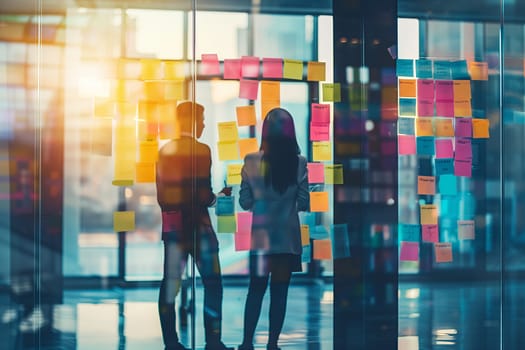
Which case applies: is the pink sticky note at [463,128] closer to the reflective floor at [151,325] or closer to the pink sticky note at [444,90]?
the pink sticky note at [444,90]

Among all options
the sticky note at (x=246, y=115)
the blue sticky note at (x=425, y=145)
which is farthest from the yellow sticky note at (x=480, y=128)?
the sticky note at (x=246, y=115)

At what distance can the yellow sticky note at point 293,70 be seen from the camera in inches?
194

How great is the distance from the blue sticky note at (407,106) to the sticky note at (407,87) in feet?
0.12

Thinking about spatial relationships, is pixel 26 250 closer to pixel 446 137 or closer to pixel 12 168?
pixel 12 168

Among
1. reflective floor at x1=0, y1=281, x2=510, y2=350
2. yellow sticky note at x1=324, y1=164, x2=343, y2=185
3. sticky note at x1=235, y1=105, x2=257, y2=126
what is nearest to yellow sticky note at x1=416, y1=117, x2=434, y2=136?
yellow sticky note at x1=324, y1=164, x2=343, y2=185

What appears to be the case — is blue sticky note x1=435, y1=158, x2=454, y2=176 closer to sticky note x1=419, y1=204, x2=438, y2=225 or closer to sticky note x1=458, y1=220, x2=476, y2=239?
sticky note x1=419, y1=204, x2=438, y2=225

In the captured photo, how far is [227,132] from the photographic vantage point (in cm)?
490

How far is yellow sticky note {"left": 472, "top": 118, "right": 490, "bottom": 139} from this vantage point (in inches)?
204

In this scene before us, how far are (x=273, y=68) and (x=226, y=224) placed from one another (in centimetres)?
114

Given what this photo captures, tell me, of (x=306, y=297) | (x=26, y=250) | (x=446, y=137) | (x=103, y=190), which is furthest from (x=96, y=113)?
(x=446, y=137)

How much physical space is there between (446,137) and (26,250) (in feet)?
10.2

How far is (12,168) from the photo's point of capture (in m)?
4.95

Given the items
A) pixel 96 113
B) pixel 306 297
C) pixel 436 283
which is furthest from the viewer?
pixel 436 283

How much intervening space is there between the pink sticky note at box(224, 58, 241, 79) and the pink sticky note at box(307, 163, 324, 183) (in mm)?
812
